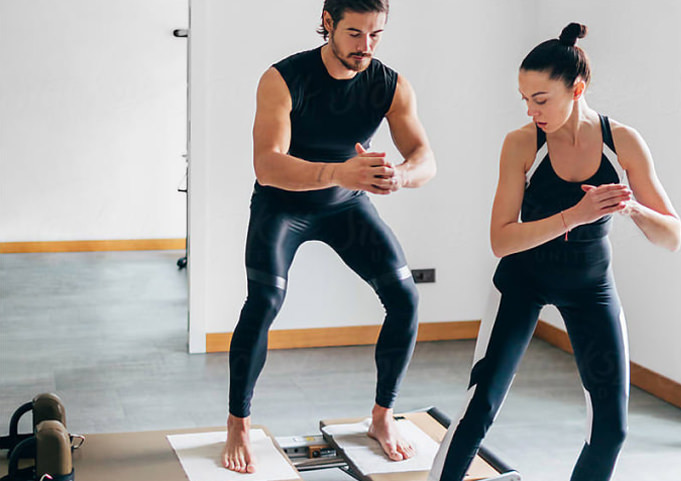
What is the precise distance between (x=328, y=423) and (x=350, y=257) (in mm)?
716

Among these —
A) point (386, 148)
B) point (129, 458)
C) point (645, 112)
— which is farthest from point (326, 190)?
point (386, 148)

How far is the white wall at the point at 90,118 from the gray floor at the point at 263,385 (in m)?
1.29

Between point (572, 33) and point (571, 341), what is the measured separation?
742mm

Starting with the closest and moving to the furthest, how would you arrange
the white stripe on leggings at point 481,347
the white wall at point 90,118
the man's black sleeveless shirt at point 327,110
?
1. the white stripe on leggings at point 481,347
2. the man's black sleeveless shirt at point 327,110
3. the white wall at point 90,118

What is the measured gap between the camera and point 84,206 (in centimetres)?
658

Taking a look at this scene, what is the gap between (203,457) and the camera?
8.83ft

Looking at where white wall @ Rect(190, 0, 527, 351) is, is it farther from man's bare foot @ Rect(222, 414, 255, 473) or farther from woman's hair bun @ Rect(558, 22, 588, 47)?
woman's hair bun @ Rect(558, 22, 588, 47)

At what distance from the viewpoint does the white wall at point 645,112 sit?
3557 mm

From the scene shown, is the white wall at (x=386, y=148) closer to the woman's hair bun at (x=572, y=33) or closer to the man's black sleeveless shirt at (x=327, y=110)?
the man's black sleeveless shirt at (x=327, y=110)

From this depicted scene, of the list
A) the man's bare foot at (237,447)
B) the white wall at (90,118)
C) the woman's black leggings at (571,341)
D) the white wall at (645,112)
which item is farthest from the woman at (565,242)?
the white wall at (90,118)

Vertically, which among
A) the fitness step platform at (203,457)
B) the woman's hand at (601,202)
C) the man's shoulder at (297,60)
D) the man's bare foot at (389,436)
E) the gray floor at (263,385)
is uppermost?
the man's shoulder at (297,60)

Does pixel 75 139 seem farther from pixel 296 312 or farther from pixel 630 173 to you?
pixel 630 173

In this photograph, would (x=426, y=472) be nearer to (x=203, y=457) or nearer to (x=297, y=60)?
(x=203, y=457)

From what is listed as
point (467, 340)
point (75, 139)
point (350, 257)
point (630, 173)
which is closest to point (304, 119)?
point (350, 257)
